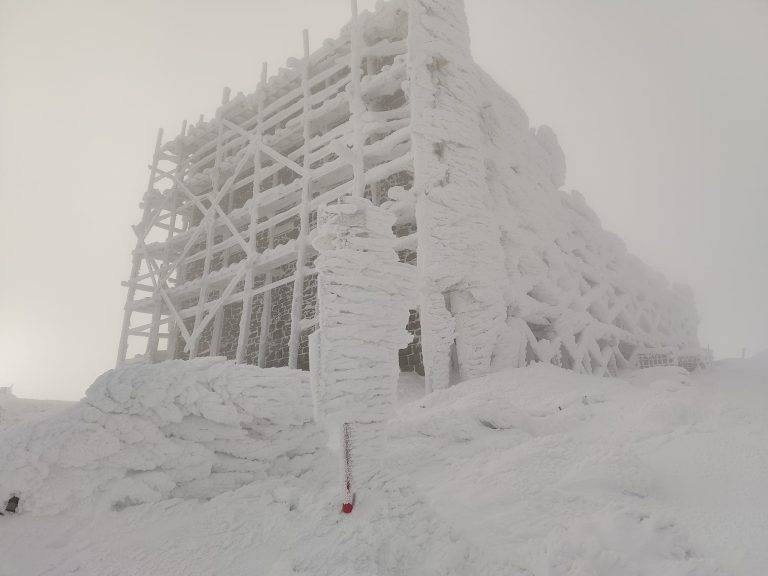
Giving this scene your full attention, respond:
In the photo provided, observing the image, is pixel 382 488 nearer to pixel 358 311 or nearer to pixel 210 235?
pixel 358 311

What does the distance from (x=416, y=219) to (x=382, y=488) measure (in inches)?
221

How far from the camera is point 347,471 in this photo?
12.1 feet

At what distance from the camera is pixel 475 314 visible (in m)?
7.64

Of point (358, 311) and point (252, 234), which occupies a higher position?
point (252, 234)

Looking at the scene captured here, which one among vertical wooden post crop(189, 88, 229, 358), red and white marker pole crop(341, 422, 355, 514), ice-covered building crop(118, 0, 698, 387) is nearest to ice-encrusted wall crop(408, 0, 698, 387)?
ice-covered building crop(118, 0, 698, 387)

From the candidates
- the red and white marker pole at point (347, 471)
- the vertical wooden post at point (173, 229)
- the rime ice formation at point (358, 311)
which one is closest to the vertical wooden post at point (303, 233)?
the vertical wooden post at point (173, 229)

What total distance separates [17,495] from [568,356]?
907 cm

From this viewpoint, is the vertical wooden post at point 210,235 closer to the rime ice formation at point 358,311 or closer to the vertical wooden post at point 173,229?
the vertical wooden post at point 173,229

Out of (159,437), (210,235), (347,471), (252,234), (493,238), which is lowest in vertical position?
(347,471)

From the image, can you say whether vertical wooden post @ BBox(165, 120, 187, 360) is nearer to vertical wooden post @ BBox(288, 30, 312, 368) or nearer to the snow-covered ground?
vertical wooden post @ BBox(288, 30, 312, 368)

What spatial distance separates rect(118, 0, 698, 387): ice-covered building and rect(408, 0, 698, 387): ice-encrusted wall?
0.04 m

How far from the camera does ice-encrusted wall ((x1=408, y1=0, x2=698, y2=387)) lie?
764 cm

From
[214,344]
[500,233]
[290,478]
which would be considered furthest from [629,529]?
[214,344]

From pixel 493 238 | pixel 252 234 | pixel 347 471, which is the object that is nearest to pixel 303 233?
pixel 252 234
